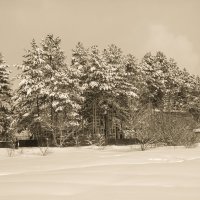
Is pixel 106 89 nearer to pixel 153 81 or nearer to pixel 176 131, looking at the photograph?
pixel 153 81

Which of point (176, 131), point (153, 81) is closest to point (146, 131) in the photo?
point (176, 131)

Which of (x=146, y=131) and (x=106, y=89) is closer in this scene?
(x=146, y=131)

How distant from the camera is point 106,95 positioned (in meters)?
51.1

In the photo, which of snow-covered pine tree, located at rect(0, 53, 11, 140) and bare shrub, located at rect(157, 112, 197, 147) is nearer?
bare shrub, located at rect(157, 112, 197, 147)

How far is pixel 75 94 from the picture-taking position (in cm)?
4591

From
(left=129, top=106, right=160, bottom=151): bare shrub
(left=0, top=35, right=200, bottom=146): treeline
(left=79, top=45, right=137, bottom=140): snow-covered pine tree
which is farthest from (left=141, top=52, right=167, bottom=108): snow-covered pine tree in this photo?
(left=129, top=106, right=160, bottom=151): bare shrub

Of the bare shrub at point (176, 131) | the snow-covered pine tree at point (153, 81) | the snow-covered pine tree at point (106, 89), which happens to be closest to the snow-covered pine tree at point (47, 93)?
the snow-covered pine tree at point (106, 89)

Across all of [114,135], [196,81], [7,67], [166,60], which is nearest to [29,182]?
[7,67]

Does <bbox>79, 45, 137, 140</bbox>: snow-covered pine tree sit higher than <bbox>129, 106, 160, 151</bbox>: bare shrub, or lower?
higher

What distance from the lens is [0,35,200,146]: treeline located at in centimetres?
4475

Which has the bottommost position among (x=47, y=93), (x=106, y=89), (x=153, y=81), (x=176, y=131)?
(x=176, y=131)

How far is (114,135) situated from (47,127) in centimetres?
1450

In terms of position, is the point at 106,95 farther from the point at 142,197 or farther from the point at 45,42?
the point at 142,197

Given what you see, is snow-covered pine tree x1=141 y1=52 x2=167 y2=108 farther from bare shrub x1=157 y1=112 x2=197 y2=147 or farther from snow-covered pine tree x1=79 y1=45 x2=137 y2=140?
bare shrub x1=157 y1=112 x2=197 y2=147
